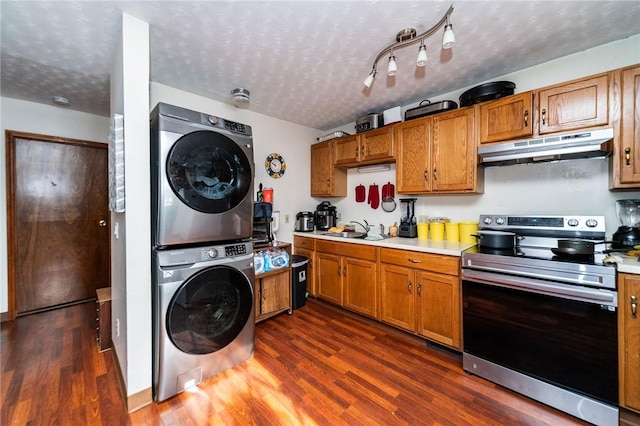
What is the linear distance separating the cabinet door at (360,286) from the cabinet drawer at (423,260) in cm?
21

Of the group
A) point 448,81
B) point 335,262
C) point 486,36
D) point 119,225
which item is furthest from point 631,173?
point 119,225

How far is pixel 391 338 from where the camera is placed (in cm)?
234

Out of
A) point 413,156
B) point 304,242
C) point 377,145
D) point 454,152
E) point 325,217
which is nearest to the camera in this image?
point 454,152

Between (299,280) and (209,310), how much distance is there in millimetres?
1348

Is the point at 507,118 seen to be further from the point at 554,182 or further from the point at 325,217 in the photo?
the point at 325,217

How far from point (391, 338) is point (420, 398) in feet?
2.47

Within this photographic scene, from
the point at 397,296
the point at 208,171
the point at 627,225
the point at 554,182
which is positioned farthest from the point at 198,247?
the point at 627,225

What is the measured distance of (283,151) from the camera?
3.38 meters

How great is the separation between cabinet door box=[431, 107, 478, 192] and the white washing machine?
6.29 feet

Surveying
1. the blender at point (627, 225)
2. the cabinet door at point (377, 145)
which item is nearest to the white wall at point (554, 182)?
the blender at point (627, 225)

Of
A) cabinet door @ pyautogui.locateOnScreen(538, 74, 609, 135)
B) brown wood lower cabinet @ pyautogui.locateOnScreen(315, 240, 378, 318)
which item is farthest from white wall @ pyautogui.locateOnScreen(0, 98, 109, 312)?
cabinet door @ pyautogui.locateOnScreen(538, 74, 609, 135)

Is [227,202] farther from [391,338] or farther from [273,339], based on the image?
[391,338]

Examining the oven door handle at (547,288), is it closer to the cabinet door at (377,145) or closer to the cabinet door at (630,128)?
the cabinet door at (630,128)

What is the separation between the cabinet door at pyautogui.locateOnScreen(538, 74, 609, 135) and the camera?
5.40 feet
